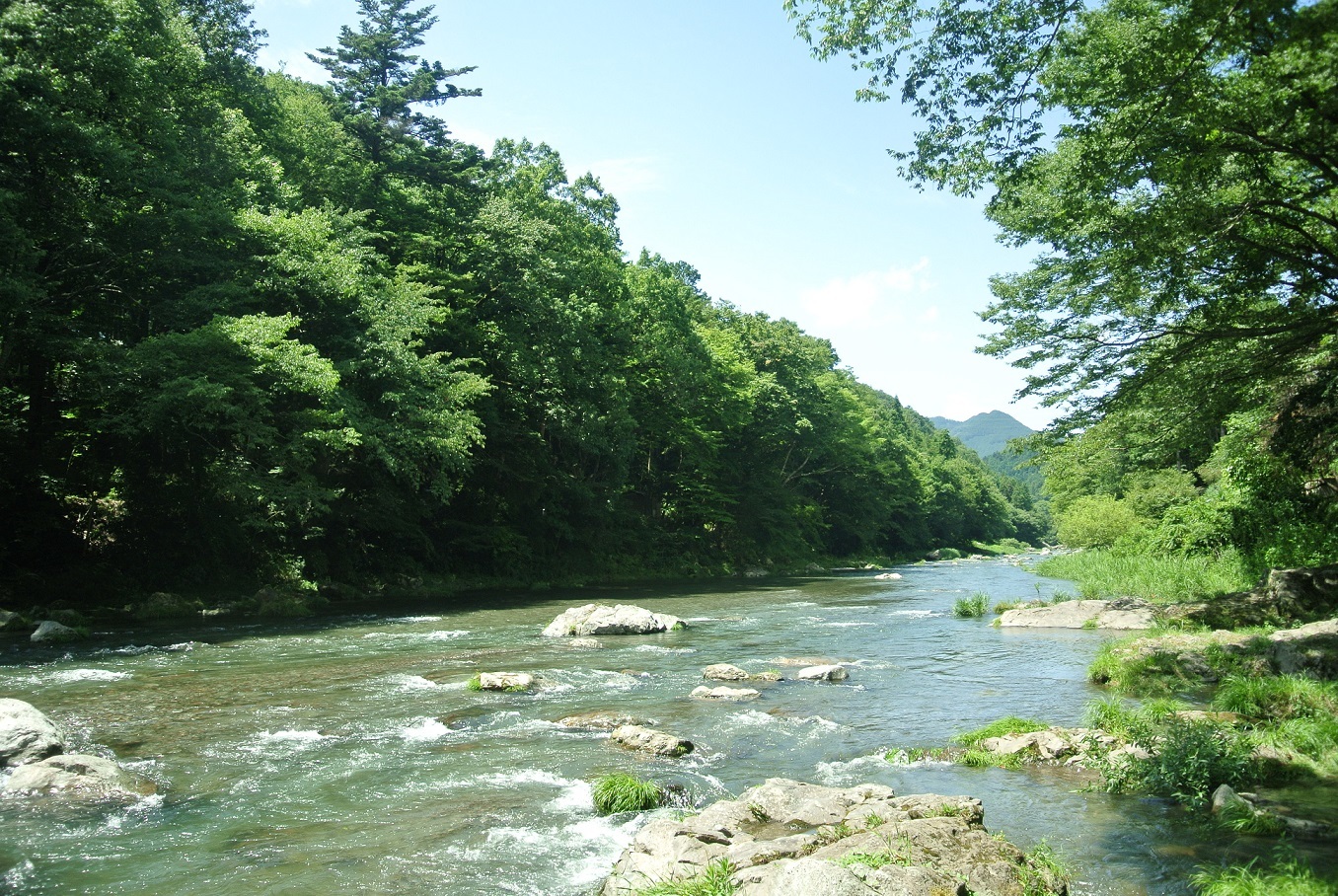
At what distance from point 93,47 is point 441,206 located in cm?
1557

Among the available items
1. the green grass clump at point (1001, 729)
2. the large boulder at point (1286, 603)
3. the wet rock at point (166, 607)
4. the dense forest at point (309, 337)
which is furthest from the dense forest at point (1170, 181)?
the wet rock at point (166, 607)

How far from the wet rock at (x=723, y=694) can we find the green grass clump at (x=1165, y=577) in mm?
12154

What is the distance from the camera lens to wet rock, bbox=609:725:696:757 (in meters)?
9.27

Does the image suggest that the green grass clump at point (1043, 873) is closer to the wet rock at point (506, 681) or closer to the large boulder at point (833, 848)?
the large boulder at point (833, 848)

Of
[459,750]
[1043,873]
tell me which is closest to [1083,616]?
[459,750]

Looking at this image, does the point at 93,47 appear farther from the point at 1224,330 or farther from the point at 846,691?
the point at 1224,330

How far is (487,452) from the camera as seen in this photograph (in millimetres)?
34656

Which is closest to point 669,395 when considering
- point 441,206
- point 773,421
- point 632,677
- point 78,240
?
point 773,421

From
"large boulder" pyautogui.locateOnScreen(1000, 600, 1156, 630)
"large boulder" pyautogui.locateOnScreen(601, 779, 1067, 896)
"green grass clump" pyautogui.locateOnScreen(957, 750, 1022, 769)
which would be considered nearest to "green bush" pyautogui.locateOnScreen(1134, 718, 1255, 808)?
"green grass clump" pyautogui.locateOnScreen(957, 750, 1022, 769)

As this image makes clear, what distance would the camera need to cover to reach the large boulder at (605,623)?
64.3 ft

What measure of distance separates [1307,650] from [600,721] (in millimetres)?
8608

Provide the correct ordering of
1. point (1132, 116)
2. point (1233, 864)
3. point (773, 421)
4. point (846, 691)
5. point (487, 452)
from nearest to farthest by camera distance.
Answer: point (1233, 864)
point (1132, 116)
point (846, 691)
point (487, 452)
point (773, 421)

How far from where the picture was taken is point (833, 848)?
5422 mm

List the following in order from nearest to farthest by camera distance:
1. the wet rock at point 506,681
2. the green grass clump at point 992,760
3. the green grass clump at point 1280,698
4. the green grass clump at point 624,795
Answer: the green grass clump at point 624,795 < the green grass clump at point 992,760 < the green grass clump at point 1280,698 < the wet rock at point 506,681
